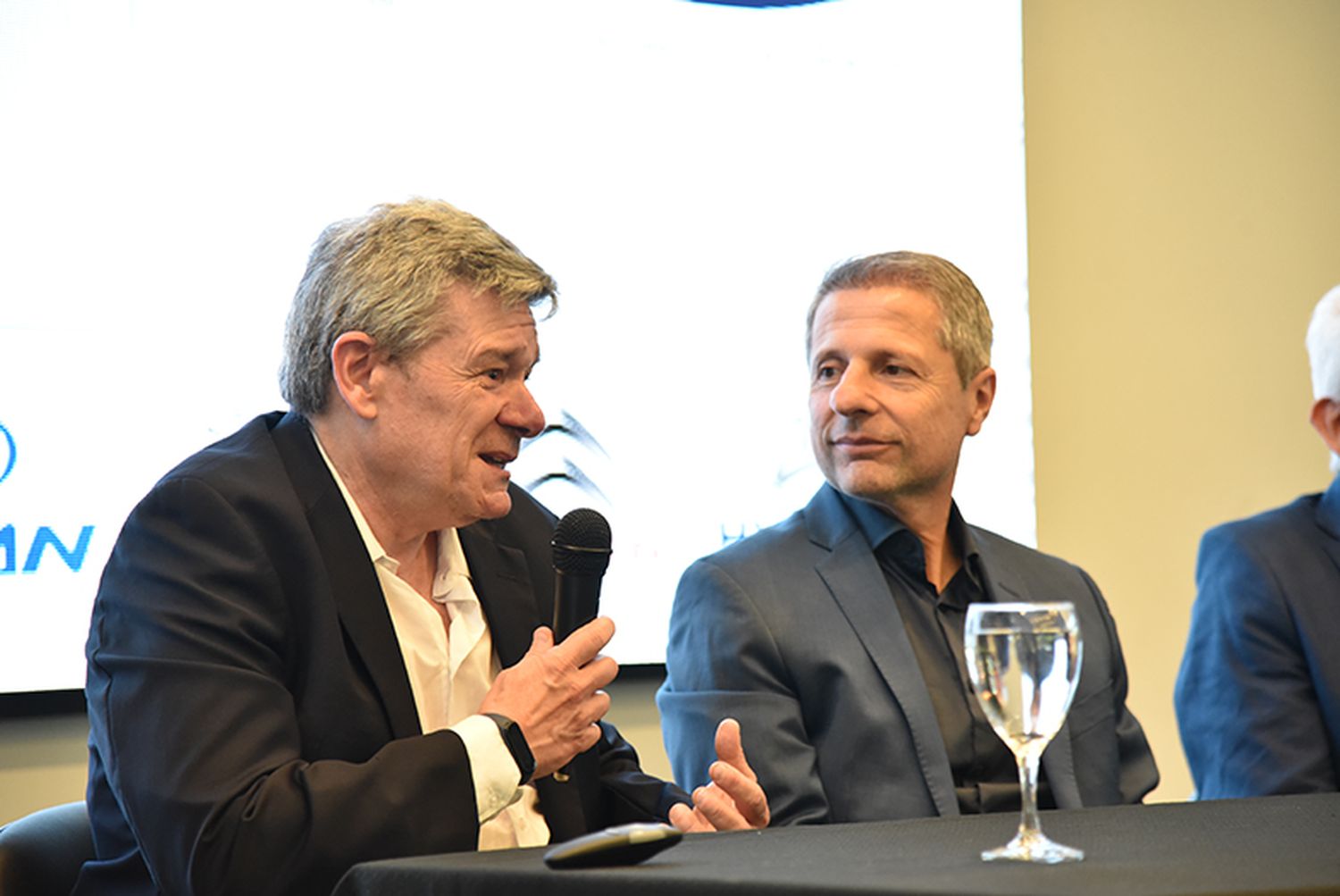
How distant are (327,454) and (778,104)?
174 centimetres

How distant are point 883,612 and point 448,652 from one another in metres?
0.68

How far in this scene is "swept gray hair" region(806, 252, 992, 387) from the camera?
8.05 ft

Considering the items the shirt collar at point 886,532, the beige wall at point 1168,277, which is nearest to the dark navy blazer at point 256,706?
the shirt collar at point 886,532

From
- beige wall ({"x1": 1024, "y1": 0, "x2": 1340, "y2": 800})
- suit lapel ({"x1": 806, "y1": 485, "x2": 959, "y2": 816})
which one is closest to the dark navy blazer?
suit lapel ({"x1": 806, "y1": 485, "x2": 959, "y2": 816})

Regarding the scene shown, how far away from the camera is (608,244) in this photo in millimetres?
3135

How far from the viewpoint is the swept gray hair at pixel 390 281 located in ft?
6.17

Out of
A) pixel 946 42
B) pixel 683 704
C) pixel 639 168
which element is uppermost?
pixel 946 42

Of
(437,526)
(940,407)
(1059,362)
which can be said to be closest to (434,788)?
(437,526)

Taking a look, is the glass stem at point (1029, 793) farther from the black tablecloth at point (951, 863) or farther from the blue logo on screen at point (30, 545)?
the blue logo on screen at point (30, 545)

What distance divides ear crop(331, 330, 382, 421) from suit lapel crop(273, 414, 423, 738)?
0.09m

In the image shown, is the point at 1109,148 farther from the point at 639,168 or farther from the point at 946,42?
the point at 639,168

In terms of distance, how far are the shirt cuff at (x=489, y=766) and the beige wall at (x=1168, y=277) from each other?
2282mm

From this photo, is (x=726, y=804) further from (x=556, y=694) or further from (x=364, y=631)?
(x=364, y=631)

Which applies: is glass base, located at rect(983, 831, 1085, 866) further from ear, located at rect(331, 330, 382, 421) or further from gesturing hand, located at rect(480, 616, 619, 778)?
ear, located at rect(331, 330, 382, 421)
